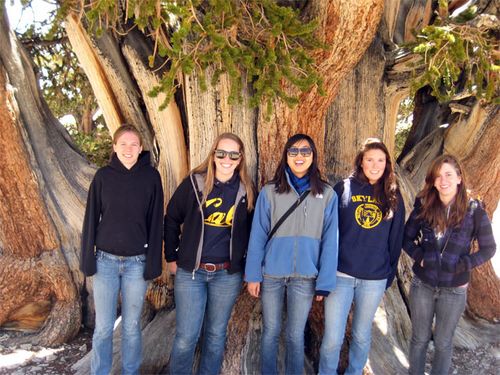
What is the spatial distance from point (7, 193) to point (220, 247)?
274cm

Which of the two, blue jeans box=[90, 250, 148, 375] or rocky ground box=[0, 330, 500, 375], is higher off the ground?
blue jeans box=[90, 250, 148, 375]

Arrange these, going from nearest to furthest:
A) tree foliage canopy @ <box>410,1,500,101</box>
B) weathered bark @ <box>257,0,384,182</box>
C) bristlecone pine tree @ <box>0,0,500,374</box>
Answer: tree foliage canopy @ <box>410,1,500,101</box>, weathered bark @ <box>257,0,384,182</box>, bristlecone pine tree @ <box>0,0,500,374</box>

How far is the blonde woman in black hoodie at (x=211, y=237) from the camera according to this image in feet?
11.5

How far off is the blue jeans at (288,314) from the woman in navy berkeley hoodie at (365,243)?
190 mm

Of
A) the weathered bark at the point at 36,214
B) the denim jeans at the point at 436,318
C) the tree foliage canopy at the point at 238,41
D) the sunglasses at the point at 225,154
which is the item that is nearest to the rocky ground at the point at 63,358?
the weathered bark at the point at 36,214

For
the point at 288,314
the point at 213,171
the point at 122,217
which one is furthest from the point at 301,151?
the point at 122,217

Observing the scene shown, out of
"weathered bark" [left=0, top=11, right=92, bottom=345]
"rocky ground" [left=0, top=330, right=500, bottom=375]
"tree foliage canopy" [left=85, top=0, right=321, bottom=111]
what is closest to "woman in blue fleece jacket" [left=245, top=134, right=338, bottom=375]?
"tree foliage canopy" [left=85, top=0, right=321, bottom=111]

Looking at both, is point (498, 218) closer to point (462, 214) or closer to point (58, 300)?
point (462, 214)

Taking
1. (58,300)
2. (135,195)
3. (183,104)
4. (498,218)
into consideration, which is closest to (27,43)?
(183,104)

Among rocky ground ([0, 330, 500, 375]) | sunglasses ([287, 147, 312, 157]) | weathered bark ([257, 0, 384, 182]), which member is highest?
weathered bark ([257, 0, 384, 182])

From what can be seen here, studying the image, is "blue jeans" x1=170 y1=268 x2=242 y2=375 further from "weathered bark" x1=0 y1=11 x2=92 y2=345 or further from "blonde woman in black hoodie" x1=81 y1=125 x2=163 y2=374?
"weathered bark" x1=0 y1=11 x2=92 y2=345

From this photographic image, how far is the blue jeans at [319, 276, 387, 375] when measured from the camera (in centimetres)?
354

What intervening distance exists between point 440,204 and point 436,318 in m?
0.87

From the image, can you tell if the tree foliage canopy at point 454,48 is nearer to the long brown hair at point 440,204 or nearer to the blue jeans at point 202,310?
the long brown hair at point 440,204
